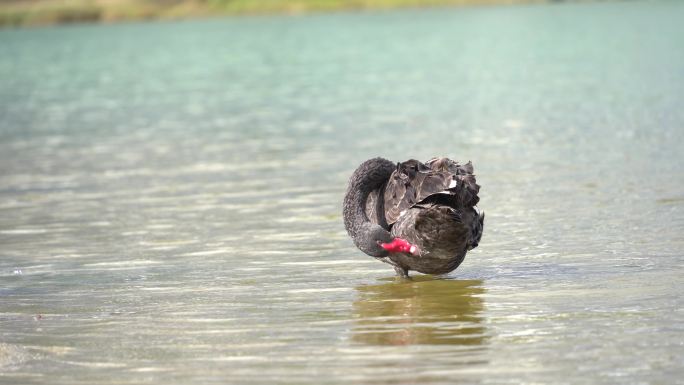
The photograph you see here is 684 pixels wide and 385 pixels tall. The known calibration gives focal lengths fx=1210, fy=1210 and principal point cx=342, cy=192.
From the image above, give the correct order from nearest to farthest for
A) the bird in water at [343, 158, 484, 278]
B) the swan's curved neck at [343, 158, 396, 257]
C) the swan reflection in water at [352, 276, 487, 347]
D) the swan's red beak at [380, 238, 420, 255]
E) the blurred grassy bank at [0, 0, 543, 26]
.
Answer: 1. the swan reflection in water at [352, 276, 487, 347]
2. the bird in water at [343, 158, 484, 278]
3. the swan's red beak at [380, 238, 420, 255]
4. the swan's curved neck at [343, 158, 396, 257]
5. the blurred grassy bank at [0, 0, 543, 26]

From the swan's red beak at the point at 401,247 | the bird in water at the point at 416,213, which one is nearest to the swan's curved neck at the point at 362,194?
the bird in water at the point at 416,213

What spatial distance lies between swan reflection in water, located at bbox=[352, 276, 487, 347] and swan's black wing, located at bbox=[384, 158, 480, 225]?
0.68m

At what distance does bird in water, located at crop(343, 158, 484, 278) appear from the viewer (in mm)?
9281

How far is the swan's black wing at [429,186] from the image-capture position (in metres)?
9.35

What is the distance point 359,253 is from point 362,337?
133 inches

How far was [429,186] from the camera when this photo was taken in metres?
9.38

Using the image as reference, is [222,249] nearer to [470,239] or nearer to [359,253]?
[359,253]

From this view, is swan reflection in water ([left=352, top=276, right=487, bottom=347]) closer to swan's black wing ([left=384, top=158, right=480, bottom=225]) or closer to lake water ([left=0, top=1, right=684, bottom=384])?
lake water ([left=0, top=1, right=684, bottom=384])

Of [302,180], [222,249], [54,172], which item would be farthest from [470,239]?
[54,172]

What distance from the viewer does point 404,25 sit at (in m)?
88.8

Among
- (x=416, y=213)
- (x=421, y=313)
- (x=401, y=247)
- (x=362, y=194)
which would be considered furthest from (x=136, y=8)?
(x=416, y=213)

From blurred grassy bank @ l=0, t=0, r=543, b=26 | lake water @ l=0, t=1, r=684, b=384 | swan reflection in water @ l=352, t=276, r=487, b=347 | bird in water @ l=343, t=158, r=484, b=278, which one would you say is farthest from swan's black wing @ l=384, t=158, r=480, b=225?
blurred grassy bank @ l=0, t=0, r=543, b=26

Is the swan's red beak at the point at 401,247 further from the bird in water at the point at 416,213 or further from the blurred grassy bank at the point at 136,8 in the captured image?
the blurred grassy bank at the point at 136,8

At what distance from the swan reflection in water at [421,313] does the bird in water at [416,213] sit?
244 millimetres
